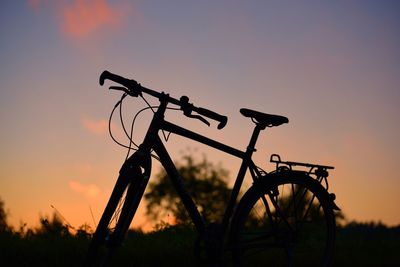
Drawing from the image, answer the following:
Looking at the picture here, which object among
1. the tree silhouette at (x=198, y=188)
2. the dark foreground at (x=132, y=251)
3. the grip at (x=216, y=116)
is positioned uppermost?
the tree silhouette at (x=198, y=188)

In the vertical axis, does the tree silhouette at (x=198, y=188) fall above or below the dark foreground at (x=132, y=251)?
above

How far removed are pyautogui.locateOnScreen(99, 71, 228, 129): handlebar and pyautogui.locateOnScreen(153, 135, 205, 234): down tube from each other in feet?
1.43

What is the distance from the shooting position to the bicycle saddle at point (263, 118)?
561 centimetres

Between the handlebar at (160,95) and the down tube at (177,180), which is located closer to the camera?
the handlebar at (160,95)

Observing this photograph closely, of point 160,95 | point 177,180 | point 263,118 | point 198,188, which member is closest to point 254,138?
point 263,118

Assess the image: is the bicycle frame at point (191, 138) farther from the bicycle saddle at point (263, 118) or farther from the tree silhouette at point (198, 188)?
the tree silhouette at point (198, 188)

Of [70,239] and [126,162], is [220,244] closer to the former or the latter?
[126,162]

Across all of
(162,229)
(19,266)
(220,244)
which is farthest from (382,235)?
(19,266)

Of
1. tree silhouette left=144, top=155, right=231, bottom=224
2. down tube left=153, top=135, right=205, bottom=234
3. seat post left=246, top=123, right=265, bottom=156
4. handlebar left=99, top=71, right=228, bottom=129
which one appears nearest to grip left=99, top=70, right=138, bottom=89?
handlebar left=99, top=71, right=228, bottom=129

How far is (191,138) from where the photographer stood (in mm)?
5484

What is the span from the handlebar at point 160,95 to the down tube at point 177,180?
43 centimetres

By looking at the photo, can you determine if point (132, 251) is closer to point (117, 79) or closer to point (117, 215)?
point (117, 215)

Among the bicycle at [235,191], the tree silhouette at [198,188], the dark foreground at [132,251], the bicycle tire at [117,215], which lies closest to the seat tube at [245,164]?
the bicycle at [235,191]

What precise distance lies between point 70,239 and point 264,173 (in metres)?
3.68
